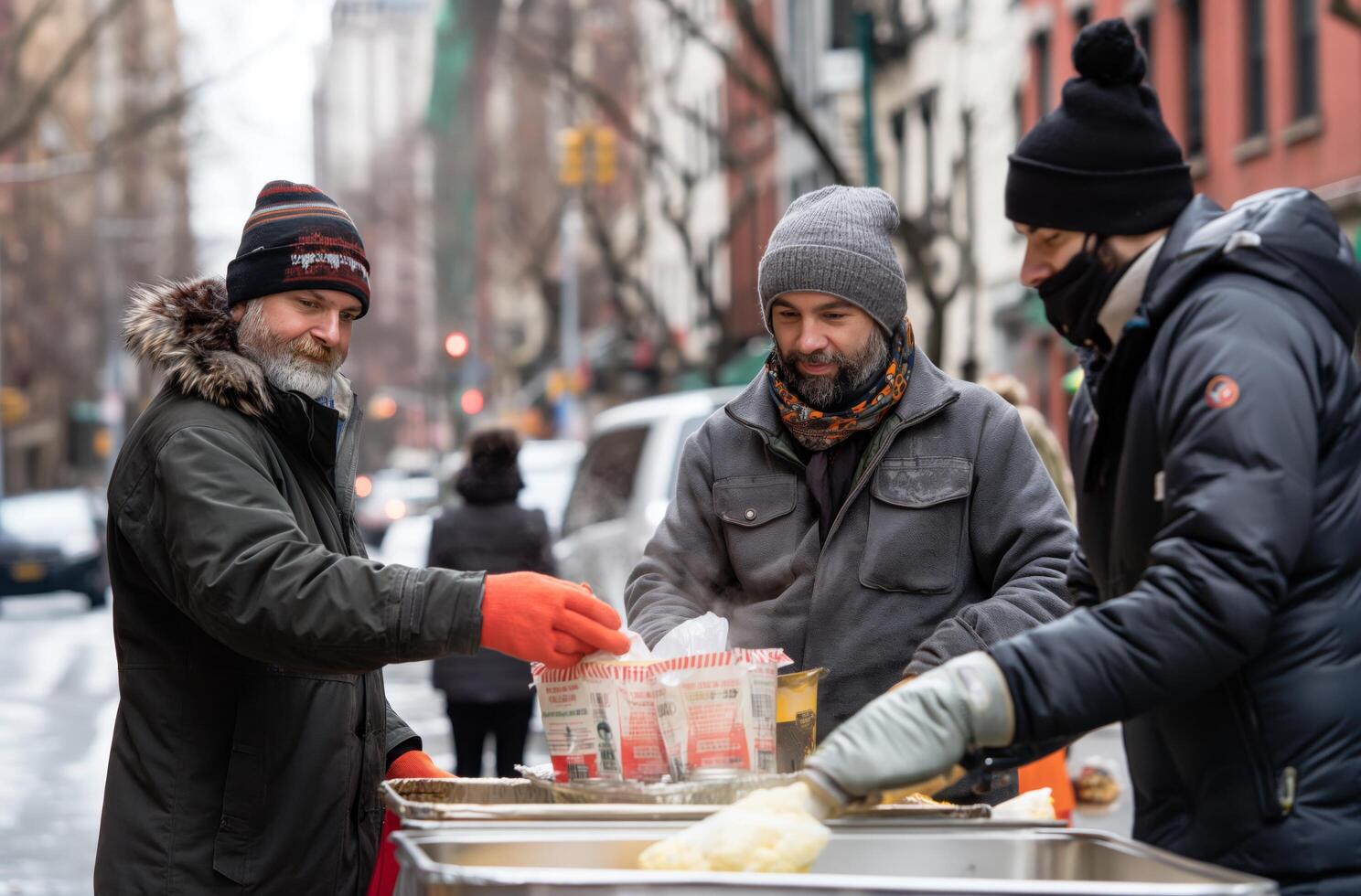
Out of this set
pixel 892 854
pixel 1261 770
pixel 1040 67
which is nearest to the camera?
pixel 1261 770

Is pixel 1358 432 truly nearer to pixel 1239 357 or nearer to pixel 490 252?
pixel 1239 357

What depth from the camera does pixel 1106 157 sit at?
9.85 ft

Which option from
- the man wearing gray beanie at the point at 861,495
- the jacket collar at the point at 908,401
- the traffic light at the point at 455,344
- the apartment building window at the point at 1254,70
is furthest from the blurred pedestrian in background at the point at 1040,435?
the apartment building window at the point at 1254,70

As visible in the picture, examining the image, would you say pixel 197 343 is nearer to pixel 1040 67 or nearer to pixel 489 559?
pixel 489 559

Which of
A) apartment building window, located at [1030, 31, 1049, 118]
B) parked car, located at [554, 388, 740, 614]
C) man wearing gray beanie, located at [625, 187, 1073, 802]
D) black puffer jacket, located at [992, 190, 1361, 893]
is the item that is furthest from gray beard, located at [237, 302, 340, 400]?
apartment building window, located at [1030, 31, 1049, 118]

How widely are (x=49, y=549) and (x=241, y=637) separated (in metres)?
24.5

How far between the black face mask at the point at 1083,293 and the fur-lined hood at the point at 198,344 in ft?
5.04

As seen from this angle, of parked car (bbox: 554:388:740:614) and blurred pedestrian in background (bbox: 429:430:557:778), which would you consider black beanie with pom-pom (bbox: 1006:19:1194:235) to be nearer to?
blurred pedestrian in background (bbox: 429:430:557:778)

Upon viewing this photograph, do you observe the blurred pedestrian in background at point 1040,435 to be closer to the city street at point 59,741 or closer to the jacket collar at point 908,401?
the city street at point 59,741

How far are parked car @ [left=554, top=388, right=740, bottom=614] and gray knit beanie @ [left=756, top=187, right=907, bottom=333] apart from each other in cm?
580

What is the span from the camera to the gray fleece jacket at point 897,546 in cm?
397

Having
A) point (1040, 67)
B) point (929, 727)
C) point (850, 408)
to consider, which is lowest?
point (929, 727)

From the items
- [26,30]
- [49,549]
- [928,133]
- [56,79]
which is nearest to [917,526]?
[56,79]

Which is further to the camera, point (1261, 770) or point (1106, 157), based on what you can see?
point (1106, 157)
